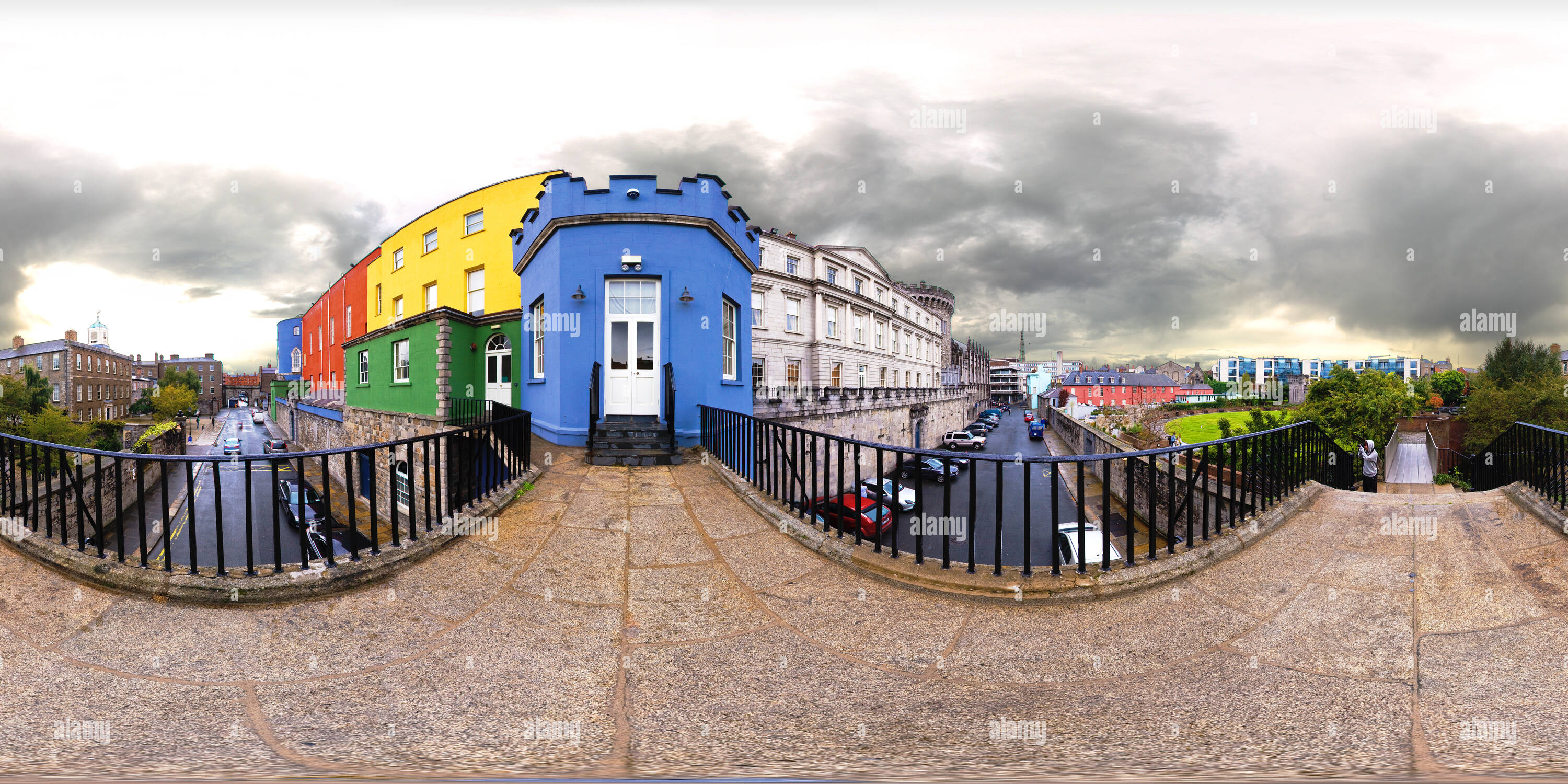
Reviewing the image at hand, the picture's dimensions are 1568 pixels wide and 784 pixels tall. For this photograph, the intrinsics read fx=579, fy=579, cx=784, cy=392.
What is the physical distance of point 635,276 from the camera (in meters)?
10.4

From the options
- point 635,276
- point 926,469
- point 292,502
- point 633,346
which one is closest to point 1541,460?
point 926,469

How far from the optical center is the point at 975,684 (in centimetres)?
356

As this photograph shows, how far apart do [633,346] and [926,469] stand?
5565 millimetres

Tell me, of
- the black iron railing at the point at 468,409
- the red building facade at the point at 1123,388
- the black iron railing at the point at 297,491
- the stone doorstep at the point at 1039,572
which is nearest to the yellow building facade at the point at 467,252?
the black iron railing at the point at 468,409

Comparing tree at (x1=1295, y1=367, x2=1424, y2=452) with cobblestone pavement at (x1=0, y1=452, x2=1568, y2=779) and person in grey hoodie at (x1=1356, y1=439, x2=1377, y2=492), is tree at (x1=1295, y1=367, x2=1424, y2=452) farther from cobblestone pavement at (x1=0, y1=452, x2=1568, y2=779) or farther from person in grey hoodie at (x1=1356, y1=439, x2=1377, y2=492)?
cobblestone pavement at (x1=0, y1=452, x2=1568, y2=779)

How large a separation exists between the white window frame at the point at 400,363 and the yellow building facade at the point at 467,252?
2816 mm

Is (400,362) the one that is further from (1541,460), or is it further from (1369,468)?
(1369,468)

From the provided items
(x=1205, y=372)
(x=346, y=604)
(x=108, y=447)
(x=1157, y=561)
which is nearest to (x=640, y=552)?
(x=346, y=604)

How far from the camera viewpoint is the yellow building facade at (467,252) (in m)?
19.4

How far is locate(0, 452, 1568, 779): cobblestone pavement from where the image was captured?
9.87ft

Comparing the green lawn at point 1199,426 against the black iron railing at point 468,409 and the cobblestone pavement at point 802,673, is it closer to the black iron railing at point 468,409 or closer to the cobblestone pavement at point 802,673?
the cobblestone pavement at point 802,673

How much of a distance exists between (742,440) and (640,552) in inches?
120

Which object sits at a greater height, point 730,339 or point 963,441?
point 730,339

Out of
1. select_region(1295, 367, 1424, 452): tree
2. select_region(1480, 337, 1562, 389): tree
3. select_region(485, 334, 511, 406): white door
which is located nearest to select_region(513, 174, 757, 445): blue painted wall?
select_region(485, 334, 511, 406): white door
